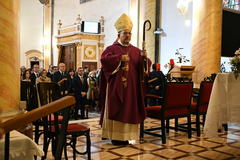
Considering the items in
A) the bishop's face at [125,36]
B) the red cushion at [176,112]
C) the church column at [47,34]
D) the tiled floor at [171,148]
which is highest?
the church column at [47,34]

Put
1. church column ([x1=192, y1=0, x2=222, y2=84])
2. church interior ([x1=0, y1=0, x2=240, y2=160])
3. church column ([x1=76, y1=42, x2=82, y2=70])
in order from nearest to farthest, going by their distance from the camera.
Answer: church interior ([x1=0, y1=0, x2=240, y2=160]) → church column ([x1=192, y1=0, x2=222, y2=84]) → church column ([x1=76, y1=42, x2=82, y2=70])

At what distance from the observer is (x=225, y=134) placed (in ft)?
18.6

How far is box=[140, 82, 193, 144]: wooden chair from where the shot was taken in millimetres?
4815

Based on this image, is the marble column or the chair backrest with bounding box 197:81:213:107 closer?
the marble column

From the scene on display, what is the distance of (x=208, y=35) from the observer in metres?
7.97

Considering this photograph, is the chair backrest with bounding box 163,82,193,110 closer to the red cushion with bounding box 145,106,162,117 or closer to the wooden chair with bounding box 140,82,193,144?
the wooden chair with bounding box 140,82,193,144

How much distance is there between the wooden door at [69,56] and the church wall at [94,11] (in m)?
0.76

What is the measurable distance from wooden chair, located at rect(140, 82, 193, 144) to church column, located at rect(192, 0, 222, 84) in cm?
312

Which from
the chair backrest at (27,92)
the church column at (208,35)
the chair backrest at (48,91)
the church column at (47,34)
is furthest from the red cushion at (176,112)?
the church column at (47,34)

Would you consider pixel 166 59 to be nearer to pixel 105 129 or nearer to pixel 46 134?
pixel 105 129

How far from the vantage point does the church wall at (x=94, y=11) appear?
1586cm

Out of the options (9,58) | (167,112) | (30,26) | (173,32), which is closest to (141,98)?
(167,112)

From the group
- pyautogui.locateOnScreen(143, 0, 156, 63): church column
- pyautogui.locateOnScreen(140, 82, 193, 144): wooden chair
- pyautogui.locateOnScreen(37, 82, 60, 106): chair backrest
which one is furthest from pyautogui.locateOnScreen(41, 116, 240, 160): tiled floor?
pyautogui.locateOnScreen(143, 0, 156, 63): church column

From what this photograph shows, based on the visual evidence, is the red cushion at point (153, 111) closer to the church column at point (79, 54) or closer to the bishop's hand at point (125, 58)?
the bishop's hand at point (125, 58)
